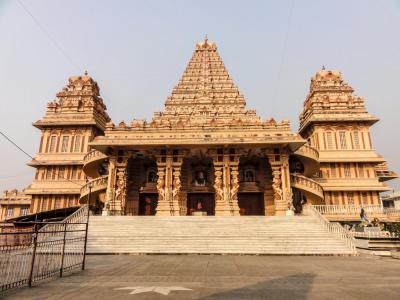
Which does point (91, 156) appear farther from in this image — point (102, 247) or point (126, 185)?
point (102, 247)

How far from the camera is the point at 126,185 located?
24609mm

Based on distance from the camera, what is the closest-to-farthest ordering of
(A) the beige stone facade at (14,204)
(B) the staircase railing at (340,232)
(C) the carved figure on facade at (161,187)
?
(B) the staircase railing at (340,232)
(C) the carved figure on facade at (161,187)
(A) the beige stone facade at (14,204)

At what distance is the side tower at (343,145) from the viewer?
30.3 metres

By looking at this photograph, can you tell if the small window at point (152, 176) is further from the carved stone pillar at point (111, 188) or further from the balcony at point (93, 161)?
the balcony at point (93, 161)

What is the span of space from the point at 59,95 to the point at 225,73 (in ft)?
74.7

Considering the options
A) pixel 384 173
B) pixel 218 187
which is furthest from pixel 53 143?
pixel 384 173

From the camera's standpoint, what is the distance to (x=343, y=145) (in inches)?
1280

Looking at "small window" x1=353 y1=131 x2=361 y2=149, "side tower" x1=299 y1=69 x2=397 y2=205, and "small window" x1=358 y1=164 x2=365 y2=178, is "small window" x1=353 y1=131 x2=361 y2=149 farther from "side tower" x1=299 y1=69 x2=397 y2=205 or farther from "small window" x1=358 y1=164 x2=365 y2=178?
"small window" x1=358 y1=164 x2=365 y2=178

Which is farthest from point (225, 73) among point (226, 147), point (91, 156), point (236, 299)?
point (236, 299)

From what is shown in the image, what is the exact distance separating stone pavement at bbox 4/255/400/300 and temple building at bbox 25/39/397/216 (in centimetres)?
1325

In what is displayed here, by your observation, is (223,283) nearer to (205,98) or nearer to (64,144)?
(205,98)

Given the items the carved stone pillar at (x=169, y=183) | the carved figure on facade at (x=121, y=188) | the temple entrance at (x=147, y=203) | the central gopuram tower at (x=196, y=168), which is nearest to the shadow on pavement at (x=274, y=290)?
the central gopuram tower at (x=196, y=168)

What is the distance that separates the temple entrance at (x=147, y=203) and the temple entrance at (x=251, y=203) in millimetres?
8162

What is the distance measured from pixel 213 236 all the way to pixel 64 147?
82.0 feet
